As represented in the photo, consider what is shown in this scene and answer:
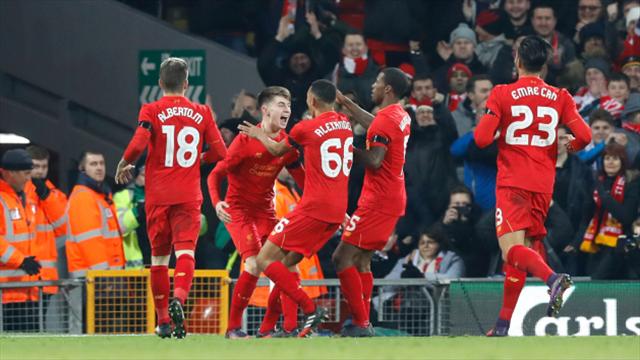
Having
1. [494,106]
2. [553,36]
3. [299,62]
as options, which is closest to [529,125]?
[494,106]

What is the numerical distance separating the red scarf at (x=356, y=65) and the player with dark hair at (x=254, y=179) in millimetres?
4773

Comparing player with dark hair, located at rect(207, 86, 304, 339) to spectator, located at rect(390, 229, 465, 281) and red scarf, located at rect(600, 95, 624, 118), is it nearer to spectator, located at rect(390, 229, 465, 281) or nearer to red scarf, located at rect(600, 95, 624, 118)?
spectator, located at rect(390, 229, 465, 281)

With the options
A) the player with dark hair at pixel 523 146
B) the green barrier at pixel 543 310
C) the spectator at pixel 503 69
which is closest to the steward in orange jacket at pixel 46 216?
the green barrier at pixel 543 310

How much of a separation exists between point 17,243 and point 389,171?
427 cm

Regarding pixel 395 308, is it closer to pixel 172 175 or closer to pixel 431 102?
pixel 431 102

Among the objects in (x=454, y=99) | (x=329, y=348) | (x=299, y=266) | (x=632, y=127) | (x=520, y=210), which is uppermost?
(x=454, y=99)

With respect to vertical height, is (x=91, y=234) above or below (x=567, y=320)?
above

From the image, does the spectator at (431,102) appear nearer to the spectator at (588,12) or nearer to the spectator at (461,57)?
the spectator at (461,57)

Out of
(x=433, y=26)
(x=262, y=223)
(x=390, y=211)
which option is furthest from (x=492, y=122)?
(x=433, y=26)

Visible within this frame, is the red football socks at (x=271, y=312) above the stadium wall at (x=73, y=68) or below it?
below

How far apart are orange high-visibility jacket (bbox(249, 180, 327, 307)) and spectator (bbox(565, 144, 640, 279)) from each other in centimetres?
239

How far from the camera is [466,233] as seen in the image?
651 inches

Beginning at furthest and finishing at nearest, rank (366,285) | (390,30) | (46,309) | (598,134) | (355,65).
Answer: (390,30) < (355,65) < (598,134) < (46,309) < (366,285)

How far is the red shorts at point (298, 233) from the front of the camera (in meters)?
13.2
